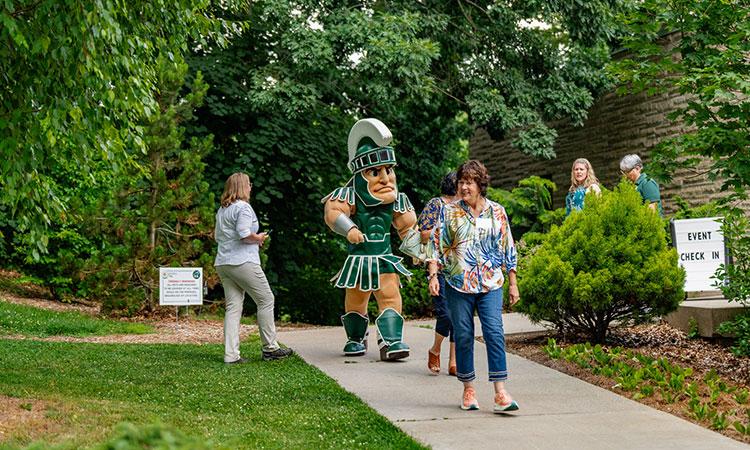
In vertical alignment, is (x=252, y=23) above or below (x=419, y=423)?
above

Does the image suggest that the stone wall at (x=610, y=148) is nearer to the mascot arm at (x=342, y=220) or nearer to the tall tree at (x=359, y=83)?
the tall tree at (x=359, y=83)

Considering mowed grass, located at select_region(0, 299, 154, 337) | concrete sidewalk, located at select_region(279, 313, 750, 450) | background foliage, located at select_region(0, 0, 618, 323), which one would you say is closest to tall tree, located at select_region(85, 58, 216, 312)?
background foliage, located at select_region(0, 0, 618, 323)

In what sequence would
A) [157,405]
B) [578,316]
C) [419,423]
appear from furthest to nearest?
1. [578,316]
2. [157,405]
3. [419,423]

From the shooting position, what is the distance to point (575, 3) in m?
14.6

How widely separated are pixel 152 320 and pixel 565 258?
699 centimetres

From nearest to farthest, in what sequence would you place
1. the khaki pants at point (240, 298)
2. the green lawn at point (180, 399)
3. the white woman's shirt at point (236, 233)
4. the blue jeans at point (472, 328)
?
the green lawn at point (180, 399), the blue jeans at point (472, 328), the white woman's shirt at point (236, 233), the khaki pants at point (240, 298)

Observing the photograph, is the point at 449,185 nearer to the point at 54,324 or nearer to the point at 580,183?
the point at 580,183

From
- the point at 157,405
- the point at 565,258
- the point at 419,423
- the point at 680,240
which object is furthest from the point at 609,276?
the point at 157,405

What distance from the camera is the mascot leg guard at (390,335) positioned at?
338 inches

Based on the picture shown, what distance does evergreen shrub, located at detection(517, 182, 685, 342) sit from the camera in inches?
330

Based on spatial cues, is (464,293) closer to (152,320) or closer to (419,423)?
(419,423)

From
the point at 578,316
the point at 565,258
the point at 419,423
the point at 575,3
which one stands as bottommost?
the point at 419,423

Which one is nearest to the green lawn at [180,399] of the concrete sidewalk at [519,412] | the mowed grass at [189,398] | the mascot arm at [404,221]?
the mowed grass at [189,398]

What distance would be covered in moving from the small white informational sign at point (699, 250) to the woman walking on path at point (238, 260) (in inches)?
194
